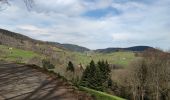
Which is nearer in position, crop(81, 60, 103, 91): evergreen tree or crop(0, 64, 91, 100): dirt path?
crop(0, 64, 91, 100): dirt path

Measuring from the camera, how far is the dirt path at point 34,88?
1014 centimetres

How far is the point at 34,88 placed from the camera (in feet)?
37.5

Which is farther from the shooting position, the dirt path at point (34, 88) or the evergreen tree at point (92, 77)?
the evergreen tree at point (92, 77)

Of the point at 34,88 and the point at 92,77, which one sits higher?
the point at 34,88

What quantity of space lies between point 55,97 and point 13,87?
2.15 meters

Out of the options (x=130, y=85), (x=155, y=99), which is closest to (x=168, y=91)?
(x=155, y=99)

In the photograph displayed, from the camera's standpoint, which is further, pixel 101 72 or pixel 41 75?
pixel 101 72

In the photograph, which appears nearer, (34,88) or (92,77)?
(34,88)

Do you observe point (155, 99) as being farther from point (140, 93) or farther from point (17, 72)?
point (17, 72)

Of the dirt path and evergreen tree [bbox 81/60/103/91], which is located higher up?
the dirt path

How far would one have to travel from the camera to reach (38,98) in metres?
9.71

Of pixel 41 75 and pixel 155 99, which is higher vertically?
pixel 41 75

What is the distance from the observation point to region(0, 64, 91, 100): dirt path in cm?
1014

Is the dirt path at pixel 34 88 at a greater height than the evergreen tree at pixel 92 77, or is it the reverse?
the dirt path at pixel 34 88
